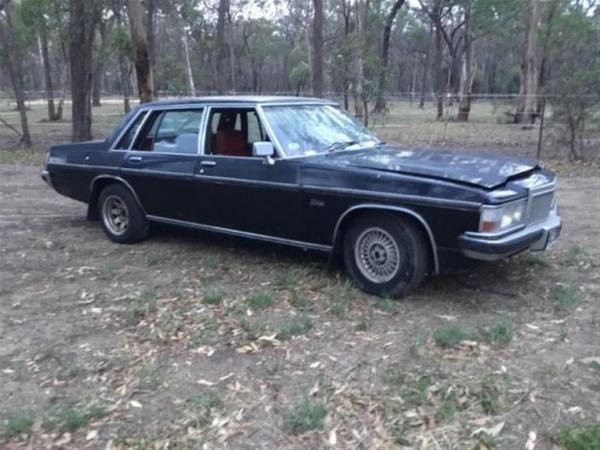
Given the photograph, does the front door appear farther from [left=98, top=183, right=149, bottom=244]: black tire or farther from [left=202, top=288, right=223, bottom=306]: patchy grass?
[left=98, top=183, right=149, bottom=244]: black tire

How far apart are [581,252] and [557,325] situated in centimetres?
193

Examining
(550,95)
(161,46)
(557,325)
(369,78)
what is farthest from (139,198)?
(161,46)

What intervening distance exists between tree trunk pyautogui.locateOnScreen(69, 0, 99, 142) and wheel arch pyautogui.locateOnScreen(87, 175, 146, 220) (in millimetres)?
9447

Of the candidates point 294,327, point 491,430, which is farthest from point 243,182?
point 491,430

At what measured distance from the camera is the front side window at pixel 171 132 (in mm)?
6199

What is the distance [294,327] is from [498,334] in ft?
4.72

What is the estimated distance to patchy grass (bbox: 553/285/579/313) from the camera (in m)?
4.79

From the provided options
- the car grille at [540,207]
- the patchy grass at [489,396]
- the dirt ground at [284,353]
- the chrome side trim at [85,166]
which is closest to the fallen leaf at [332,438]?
the dirt ground at [284,353]

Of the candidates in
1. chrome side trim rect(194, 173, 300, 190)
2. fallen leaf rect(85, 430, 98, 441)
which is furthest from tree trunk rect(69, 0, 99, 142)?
fallen leaf rect(85, 430, 98, 441)

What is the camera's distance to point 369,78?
58.7 feet

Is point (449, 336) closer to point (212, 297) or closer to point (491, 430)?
point (491, 430)

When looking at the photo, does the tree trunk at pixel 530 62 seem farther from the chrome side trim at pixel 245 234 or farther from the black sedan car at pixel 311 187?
the chrome side trim at pixel 245 234

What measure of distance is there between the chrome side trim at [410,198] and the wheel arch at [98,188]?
2.42 meters

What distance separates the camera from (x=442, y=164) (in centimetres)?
500
